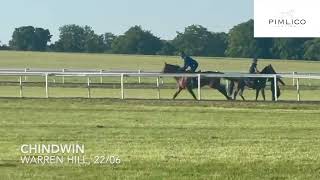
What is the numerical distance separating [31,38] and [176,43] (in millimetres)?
18906

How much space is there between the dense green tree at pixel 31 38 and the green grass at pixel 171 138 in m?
80.5

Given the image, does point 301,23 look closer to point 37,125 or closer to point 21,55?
point 37,125

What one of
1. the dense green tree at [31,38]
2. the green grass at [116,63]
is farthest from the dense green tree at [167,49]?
the green grass at [116,63]

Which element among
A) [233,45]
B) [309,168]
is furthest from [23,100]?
[233,45]

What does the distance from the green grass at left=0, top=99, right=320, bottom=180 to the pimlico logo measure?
12.9ft

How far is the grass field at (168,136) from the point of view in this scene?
8.91m

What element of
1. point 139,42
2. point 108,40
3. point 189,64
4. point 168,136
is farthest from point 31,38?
point 168,136

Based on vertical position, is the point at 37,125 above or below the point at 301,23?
below

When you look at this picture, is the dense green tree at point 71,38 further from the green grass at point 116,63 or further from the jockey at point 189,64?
the jockey at point 189,64

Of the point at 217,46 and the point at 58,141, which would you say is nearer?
the point at 58,141

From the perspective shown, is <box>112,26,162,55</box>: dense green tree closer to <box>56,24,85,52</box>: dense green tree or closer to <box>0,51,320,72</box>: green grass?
<box>56,24,85,52</box>: dense green tree

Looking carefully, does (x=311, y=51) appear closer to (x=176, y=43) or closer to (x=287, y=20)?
(x=176, y=43)

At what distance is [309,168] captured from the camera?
30.1 ft

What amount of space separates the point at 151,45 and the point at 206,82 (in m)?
69.4
